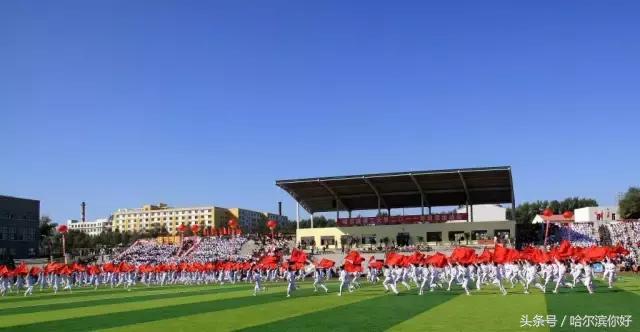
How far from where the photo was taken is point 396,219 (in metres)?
81.7

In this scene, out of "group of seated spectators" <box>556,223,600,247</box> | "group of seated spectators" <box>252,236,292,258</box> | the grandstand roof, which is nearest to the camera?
"group of seated spectators" <box>556,223,600,247</box>

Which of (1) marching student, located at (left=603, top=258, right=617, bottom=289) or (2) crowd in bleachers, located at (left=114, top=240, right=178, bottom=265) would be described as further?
(2) crowd in bleachers, located at (left=114, top=240, right=178, bottom=265)

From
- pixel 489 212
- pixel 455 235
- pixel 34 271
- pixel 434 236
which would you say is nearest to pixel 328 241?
pixel 434 236

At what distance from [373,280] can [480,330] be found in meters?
31.3

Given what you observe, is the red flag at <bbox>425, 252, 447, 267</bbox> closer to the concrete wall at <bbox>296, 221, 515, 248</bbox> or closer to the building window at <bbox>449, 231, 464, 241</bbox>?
the concrete wall at <bbox>296, 221, 515, 248</bbox>

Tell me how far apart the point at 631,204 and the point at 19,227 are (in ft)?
294

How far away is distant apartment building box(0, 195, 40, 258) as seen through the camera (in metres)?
93.6

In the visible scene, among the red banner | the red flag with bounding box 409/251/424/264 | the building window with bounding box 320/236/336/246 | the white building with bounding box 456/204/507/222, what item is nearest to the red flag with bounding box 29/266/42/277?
the red flag with bounding box 409/251/424/264

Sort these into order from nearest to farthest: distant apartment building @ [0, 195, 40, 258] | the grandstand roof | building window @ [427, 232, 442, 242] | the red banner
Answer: the grandstand roof < building window @ [427, 232, 442, 242] < the red banner < distant apartment building @ [0, 195, 40, 258]

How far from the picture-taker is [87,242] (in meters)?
138

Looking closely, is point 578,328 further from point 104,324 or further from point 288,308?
point 104,324

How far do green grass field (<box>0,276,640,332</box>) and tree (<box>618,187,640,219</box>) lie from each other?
7397 cm

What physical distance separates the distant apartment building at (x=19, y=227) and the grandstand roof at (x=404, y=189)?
42342mm

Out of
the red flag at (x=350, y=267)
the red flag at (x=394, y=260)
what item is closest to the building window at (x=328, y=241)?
the red flag at (x=350, y=267)
